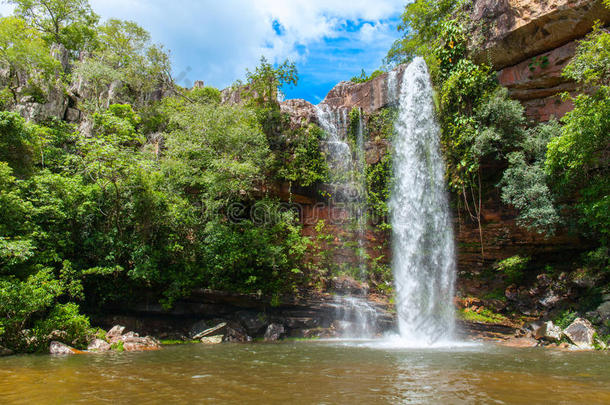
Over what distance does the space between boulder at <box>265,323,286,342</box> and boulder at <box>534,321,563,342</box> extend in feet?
29.9

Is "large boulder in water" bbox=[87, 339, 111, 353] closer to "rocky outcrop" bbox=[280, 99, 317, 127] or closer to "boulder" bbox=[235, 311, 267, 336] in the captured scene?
"boulder" bbox=[235, 311, 267, 336]

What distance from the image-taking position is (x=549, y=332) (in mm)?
11617

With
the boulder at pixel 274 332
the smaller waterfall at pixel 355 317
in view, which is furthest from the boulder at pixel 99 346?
the smaller waterfall at pixel 355 317

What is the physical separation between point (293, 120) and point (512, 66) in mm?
10425

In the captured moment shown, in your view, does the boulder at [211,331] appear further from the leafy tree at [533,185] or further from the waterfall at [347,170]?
the leafy tree at [533,185]

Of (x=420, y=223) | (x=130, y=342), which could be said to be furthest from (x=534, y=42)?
(x=130, y=342)

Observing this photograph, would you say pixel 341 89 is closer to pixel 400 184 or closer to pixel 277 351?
pixel 400 184

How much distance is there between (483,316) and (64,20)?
115ft

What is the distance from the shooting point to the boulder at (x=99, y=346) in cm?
1051

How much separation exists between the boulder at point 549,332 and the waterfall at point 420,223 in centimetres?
309

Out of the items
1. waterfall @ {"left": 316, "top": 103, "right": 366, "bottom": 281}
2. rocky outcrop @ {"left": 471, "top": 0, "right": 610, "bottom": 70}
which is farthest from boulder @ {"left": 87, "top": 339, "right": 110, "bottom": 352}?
rocky outcrop @ {"left": 471, "top": 0, "right": 610, "bottom": 70}

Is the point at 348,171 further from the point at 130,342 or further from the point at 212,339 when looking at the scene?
the point at 130,342

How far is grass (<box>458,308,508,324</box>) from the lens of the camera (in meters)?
14.2

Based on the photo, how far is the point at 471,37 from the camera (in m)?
16.0
